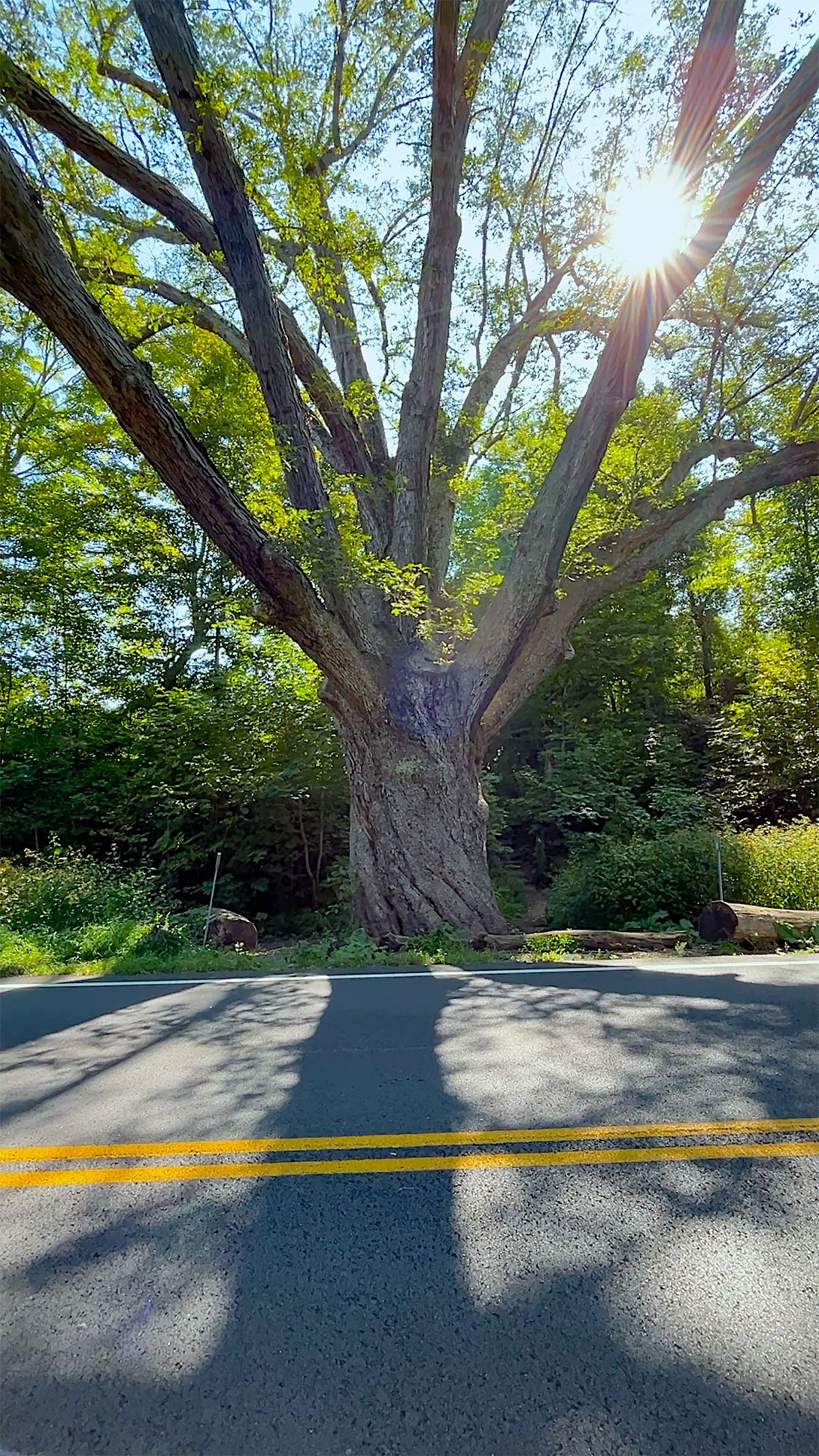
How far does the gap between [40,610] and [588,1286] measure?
1449cm

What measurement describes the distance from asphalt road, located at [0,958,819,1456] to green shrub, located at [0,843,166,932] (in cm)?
509

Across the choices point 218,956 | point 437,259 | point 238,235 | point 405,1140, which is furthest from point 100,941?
point 437,259

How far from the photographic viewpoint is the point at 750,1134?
2.37 metres

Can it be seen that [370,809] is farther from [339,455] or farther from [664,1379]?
→ [664,1379]

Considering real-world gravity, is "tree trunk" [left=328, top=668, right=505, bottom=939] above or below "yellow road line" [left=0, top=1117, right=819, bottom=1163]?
above

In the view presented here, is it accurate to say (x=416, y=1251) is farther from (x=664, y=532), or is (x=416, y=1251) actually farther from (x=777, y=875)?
(x=664, y=532)

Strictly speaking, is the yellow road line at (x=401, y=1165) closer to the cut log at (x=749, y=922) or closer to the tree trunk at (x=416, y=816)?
the cut log at (x=749, y=922)

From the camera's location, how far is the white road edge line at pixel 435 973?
5.35m

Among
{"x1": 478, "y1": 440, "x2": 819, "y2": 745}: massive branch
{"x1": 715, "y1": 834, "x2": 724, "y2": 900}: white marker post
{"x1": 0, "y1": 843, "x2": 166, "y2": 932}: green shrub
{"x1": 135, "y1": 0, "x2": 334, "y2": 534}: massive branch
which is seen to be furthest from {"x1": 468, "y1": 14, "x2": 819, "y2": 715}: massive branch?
{"x1": 0, "y1": 843, "x2": 166, "y2": 932}: green shrub

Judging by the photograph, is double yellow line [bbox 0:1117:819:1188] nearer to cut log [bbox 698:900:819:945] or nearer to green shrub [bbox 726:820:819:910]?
cut log [bbox 698:900:819:945]

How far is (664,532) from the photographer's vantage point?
944 cm

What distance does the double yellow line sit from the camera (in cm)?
221

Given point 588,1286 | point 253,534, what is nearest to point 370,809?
point 253,534

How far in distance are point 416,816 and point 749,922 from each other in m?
3.51
